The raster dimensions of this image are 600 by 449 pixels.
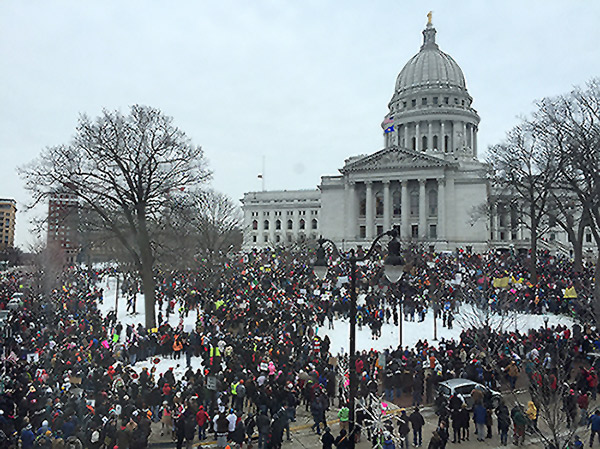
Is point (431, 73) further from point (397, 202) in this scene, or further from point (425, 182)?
point (397, 202)

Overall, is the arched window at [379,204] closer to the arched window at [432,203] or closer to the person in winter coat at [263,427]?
the arched window at [432,203]

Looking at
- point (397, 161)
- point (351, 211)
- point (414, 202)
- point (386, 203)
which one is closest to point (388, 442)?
point (386, 203)

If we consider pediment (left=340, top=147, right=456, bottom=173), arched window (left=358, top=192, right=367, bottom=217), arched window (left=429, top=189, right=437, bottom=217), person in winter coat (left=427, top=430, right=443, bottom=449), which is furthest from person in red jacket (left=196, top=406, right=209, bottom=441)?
arched window (left=358, top=192, right=367, bottom=217)

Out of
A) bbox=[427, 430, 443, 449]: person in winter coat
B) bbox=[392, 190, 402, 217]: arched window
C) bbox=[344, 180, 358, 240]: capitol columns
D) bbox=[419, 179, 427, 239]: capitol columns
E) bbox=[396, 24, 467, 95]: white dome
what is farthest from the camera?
bbox=[396, 24, 467, 95]: white dome

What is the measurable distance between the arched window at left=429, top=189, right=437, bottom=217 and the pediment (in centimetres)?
463

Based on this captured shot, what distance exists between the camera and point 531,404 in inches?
512

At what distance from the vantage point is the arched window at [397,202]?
76.5m

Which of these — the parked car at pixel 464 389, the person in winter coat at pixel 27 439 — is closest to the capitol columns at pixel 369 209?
the parked car at pixel 464 389

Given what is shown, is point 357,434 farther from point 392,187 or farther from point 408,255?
point 392,187

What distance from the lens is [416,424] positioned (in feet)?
41.5

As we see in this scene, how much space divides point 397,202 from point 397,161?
6.67 m

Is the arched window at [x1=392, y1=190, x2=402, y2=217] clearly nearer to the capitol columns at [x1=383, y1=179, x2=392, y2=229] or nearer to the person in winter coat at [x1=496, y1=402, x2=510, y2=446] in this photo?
the capitol columns at [x1=383, y1=179, x2=392, y2=229]

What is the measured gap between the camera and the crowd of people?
1224 centimetres

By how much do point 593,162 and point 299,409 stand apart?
2053 centimetres
